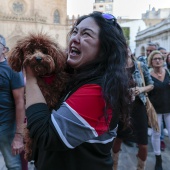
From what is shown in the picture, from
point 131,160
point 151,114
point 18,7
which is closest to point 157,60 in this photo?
point 151,114

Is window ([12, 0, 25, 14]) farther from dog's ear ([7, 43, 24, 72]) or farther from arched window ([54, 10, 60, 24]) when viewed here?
dog's ear ([7, 43, 24, 72])

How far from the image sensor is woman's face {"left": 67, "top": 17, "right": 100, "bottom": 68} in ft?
4.67

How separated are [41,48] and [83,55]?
26cm

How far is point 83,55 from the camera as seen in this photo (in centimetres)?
143

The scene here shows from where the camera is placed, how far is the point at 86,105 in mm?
1210

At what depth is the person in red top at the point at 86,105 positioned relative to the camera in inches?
47.6

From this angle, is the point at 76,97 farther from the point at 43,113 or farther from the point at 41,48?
the point at 41,48

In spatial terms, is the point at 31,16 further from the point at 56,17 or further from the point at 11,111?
the point at 11,111

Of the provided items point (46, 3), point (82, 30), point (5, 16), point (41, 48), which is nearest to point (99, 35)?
point (82, 30)

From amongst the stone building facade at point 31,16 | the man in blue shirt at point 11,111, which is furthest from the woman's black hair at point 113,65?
the stone building facade at point 31,16

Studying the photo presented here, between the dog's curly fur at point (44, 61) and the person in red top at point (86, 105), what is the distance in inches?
2.2

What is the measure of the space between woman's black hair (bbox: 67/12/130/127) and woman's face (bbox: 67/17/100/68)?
0.09 ft

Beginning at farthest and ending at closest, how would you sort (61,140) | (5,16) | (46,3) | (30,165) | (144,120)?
(46,3) < (5,16) < (30,165) < (144,120) < (61,140)

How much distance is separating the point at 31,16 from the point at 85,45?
40.7 metres
